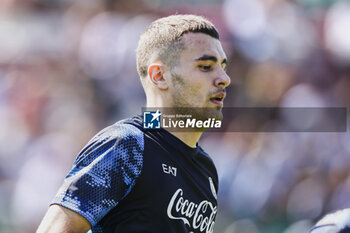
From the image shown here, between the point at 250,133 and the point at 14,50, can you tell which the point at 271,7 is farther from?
the point at 14,50

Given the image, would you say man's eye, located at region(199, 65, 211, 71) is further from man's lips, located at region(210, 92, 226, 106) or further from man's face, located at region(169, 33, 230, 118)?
man's lips, located at region(210, 92, 226, 106)

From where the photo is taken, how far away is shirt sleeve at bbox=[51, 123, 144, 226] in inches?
127

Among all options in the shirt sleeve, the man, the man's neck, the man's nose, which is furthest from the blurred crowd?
the shirt sleeve

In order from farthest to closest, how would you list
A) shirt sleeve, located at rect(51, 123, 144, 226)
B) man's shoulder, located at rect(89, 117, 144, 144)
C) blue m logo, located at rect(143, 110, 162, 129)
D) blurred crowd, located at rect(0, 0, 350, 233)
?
blurred crowd, located at rect(0, 0, 350, 233) → blue m logo, located at rect(143, 110, 162, 129) → man's shoulder, located at rect(89, 117, 144, 144) → shirt sleeve, located at rect(51, 123, 144, 226)

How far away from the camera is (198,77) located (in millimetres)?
3846

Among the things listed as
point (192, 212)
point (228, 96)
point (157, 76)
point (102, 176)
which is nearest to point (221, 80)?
point (157, 76)

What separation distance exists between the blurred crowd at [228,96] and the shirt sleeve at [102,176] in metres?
A: 4.90

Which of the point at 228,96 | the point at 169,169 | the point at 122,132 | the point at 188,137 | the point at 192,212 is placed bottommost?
the point at 192,212

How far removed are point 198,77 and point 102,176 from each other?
0.95 m

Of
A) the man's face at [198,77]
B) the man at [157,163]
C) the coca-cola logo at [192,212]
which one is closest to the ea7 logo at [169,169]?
the man at [157,163]

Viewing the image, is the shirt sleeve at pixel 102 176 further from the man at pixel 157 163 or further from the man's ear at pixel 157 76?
the man's ear at pixel 157 76

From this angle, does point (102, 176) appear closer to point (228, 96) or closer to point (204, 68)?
point (204, 68)

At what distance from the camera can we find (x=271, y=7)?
9.66 m

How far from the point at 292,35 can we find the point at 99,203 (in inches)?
268
